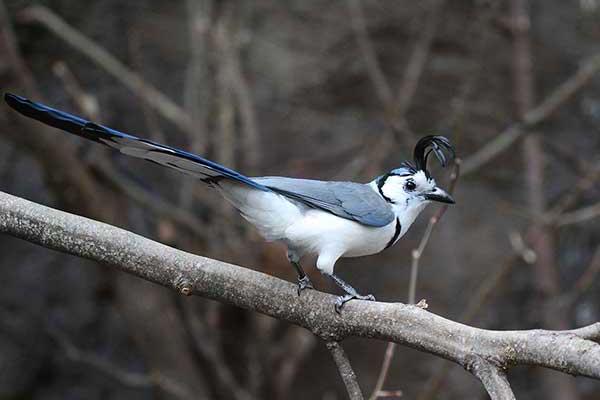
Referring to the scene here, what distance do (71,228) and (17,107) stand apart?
0.85 feet

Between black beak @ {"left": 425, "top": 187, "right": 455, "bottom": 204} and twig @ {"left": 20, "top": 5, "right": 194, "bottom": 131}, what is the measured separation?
1.52 metres

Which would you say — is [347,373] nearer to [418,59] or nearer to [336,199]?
[336,199]

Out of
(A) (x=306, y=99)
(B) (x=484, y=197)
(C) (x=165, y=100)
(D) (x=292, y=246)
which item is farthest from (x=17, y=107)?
(B) (x=484, y=197)

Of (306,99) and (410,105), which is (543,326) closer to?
(410,105)

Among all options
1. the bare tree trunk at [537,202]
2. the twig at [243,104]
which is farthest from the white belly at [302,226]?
the twig at [243,104]

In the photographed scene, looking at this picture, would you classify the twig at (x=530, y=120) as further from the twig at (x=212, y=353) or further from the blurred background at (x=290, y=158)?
the twig at (x=212, y=353)

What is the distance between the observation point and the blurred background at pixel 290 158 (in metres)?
3.34

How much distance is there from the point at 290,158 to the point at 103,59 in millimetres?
954

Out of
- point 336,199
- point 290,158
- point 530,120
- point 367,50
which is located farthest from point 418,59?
point 336,199

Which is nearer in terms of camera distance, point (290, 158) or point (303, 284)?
point (303, 284)

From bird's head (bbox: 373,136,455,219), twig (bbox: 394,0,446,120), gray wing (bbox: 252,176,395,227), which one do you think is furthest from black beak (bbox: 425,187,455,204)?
twig (bbox: 394,0,446,120)

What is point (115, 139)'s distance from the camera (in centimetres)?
159

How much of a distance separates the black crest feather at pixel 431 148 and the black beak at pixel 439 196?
5cm

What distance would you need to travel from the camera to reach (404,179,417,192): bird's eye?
2123 millimetres
